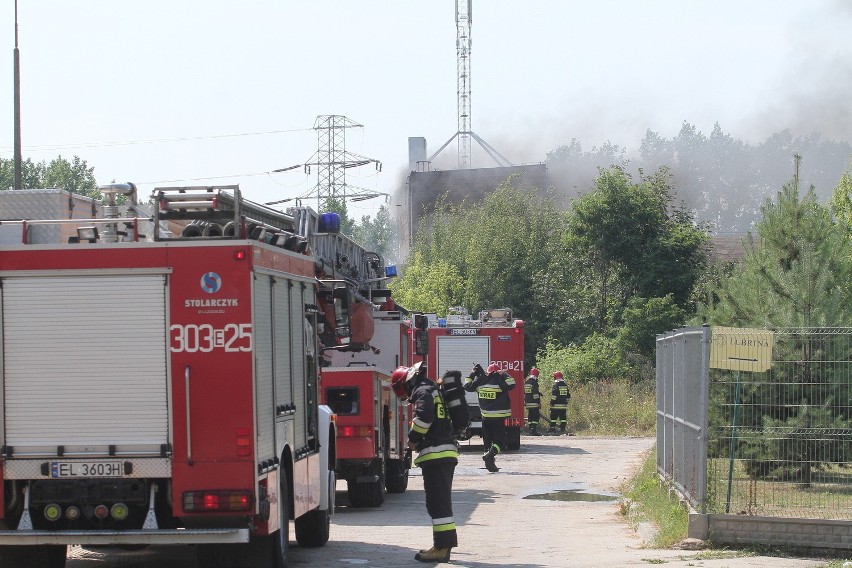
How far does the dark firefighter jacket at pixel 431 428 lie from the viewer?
1134 cm

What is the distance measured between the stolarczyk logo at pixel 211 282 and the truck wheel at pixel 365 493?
7.50 m

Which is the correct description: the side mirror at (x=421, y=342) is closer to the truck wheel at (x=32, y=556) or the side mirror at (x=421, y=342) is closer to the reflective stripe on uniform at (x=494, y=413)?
the reflective stripe on uniform at (x=494, y=413)

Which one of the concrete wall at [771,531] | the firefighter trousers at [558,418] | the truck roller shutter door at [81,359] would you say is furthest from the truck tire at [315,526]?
the firefighter trousers at [558,418]

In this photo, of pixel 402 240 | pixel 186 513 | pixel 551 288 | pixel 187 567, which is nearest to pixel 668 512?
pixel 187 567

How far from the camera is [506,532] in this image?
13.4 meters

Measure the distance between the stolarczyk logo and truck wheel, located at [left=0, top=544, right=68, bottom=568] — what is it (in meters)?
2.53

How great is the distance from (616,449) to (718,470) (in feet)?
54.1

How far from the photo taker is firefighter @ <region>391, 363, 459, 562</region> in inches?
436

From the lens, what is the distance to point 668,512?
1288 cm

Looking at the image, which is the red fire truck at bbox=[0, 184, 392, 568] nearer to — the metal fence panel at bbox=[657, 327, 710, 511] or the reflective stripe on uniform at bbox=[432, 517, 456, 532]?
the reflective stripe on uniform at bbox=[432, 517, 456, 532]

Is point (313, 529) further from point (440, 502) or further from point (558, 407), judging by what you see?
point (558, 407)

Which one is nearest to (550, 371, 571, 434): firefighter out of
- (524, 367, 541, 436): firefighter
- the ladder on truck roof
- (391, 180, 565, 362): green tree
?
(524, 367, 541, 436): firefighter

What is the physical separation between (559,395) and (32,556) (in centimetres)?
2349

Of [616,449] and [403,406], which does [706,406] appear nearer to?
[403,406]
